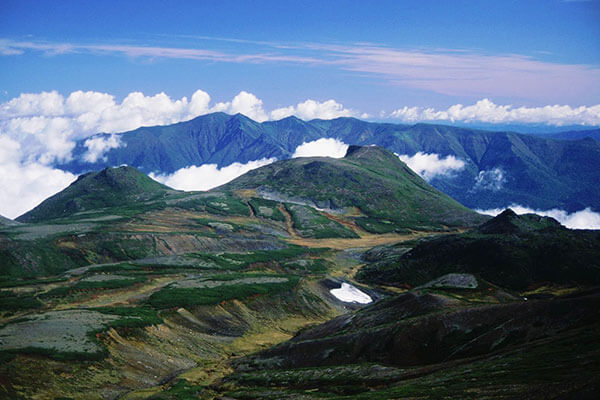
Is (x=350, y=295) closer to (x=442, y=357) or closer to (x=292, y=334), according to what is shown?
(x=292, y=334)

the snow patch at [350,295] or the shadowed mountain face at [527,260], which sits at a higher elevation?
the shadowed mountain face at [527,260]

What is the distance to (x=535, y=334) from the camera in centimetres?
7381

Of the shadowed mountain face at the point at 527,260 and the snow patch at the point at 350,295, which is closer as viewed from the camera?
the shadowed mountain face at the point at 527,260

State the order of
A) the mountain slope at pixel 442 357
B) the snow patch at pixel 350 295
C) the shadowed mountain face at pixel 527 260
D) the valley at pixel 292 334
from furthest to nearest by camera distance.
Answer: the snow patch at pixel 350 295 < the shadowed mountain face at pixel 527 260 < the valley at pixel 292 334 < the mountain slope at pixel 442 357

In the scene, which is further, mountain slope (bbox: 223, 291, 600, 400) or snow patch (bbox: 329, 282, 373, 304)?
snow patch (bbox: 329, 282, 373, 304)

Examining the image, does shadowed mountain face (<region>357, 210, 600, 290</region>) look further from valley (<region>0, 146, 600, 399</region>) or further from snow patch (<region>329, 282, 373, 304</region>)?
snow patch (<region>329, 282, 373, 304</region>)

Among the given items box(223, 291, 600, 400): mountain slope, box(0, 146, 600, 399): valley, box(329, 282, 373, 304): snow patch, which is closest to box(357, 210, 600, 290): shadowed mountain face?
box(0, 146, 600, 399): valley

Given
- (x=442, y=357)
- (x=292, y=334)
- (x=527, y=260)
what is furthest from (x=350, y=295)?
(x=442, y=357)

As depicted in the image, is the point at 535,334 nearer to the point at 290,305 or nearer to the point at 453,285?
the point at 453,285

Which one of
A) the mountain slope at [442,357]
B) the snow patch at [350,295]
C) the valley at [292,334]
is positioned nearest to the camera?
the mountain slope at [442,357]

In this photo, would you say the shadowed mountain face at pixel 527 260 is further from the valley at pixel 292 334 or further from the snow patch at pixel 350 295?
the snow patch at pixel 350 295

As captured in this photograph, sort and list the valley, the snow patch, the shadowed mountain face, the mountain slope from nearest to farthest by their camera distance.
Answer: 1. the mountain slope
2. the valley
3. the shadowed mountain face
4. the snow patch

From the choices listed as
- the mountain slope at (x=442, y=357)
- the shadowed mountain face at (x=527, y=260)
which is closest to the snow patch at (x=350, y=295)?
the shadowed mountain face at (x=527, y=260)

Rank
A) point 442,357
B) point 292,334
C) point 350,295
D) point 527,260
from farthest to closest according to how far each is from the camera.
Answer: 1. point 350,295
2. point 527,260
3. point 292,334
4. point 442,357
